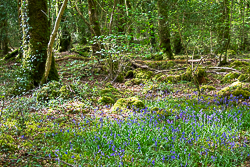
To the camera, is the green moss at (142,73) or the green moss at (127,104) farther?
the green moss at (142,73)

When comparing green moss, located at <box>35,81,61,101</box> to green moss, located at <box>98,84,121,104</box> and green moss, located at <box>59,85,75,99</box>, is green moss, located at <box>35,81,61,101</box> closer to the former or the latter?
green moss, located at <box>59,85,75,99</box>

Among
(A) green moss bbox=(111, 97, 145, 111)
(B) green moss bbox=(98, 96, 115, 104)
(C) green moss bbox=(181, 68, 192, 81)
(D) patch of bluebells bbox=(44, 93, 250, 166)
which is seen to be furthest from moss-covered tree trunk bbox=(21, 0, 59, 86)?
(C) green moss bbox=(181, 68, 192, 81)

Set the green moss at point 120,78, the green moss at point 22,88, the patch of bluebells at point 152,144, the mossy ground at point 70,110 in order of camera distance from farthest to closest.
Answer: the green moss at point 120,78 → the green moss at point 22,88 → the mossy ground at point 70,110 → the patch of bluebells at point 152,144

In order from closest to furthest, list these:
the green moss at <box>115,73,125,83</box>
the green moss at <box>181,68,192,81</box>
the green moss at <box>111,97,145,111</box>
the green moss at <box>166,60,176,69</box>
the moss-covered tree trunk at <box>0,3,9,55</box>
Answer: the green moss at <box>111,97,145,111</box>, the green moss at <box>181,68,192,81</box>, the green moss at <box>115,73,125,83</box>, the green moss at <box>166,60,176,69</box>, the moss-covered tree trunk at <box>0,3,9,55</box>

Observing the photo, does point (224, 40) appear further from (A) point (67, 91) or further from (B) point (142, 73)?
(A) point (67, 91)

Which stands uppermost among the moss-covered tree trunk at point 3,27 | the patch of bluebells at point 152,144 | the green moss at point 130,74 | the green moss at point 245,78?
the moss-covered tree trunk at point 3,27

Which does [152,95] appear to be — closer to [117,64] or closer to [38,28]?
[117,64]

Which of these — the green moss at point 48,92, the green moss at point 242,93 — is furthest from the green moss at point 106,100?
the green moss at point 242,93

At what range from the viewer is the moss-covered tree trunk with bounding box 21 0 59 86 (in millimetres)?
7645

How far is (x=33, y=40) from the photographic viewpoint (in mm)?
7707

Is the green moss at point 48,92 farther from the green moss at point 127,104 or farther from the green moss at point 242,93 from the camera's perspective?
the green moss at point 242,93

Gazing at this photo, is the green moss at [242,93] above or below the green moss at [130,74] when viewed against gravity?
below

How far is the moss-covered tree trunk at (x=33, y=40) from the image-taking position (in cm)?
764

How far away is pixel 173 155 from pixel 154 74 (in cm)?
775
